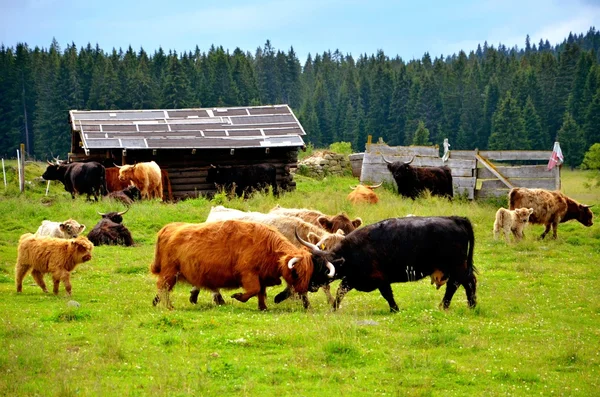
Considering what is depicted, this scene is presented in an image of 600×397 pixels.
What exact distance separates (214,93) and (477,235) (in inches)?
2845

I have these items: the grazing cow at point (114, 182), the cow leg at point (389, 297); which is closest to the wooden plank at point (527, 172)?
the grazing cow at point (114, 182)

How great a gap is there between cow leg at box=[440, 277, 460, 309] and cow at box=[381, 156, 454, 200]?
50.7 feet

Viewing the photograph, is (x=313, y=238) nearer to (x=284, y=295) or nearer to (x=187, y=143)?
(x=284, y=295)

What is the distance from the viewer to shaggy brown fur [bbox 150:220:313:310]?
12938 millimetres

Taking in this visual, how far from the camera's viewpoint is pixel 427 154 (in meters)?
33.7

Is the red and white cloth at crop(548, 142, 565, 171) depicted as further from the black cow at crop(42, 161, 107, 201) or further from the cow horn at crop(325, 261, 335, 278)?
the cow horn at crop(325, 261, 335, 278)

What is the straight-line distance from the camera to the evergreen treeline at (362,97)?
8200cm

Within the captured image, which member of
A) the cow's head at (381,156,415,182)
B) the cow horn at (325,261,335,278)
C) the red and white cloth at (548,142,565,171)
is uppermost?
the red and white cloth at (548,142,565,171)

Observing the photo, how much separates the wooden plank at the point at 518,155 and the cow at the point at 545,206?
247 inches

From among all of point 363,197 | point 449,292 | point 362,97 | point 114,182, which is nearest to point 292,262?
point 449,292

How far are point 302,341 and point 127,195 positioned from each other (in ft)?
58.2

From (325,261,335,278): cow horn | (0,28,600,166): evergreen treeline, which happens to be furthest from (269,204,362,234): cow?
(0,28,600,166): evergreen treeline

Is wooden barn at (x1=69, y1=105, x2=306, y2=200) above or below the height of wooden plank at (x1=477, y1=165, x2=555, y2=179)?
above

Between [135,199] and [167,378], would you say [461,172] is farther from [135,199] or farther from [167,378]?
[167,378]
